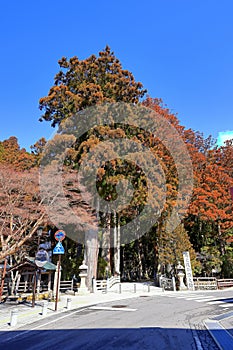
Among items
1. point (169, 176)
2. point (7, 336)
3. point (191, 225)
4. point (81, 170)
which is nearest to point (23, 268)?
point (81, 170)

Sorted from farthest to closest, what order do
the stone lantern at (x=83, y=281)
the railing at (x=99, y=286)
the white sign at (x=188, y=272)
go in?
the white sign at (x=188, y=272) < the railing at (x=99, y=286) < the stone lantern at (x=83, y=281)

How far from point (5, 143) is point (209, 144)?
21849mm

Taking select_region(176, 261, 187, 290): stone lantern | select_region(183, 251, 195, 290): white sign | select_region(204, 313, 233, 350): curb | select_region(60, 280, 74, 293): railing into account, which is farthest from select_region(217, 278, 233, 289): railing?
select_region(204, 313, 233, 350): curb

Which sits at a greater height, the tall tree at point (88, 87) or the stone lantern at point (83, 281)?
the tall tree at point (88, 87)

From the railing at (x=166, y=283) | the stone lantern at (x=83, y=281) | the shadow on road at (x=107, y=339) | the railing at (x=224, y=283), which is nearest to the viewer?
the shadow on road at (x=107, y=339)

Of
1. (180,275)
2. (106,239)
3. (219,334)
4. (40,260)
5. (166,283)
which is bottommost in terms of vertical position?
(219,334)

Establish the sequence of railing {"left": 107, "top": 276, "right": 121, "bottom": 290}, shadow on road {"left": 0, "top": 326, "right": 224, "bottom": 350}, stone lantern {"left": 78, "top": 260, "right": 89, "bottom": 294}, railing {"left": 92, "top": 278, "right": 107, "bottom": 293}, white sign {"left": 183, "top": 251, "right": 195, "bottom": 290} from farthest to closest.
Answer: white sign {"left": 183, "top": 251, "right": 195, "bottom": 290}
railing {"left": 107, "top": 276, "right": 121, "bottom": 290}
railing {"left": 92, "top": 278, "right": 107, "bottom": 293}
stone lantern {"left": 78, "top": 260, "right": 89, "bottom": 294}
shadow on road {"left": 0, "top": 326, "right": 224, "bottom": 350}

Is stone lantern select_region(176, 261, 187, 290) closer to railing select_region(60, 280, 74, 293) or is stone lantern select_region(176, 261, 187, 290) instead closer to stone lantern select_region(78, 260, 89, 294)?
stone lantern select_region(78, 260, 89, 294)

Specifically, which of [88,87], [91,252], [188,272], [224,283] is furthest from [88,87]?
[224,283]

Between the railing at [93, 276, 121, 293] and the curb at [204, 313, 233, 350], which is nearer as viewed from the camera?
the curb at [204, 313, 233, 350]

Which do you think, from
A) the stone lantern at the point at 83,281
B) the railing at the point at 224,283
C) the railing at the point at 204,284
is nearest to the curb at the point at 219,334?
the stone lantern at the point at 83,281

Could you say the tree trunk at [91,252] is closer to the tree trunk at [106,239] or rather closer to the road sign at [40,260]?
the tree trunk at [106,239]

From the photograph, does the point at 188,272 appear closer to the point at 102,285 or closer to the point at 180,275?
the point at 180,275

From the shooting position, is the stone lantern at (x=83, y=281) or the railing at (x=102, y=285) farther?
the railing at (x=102, y=285)
